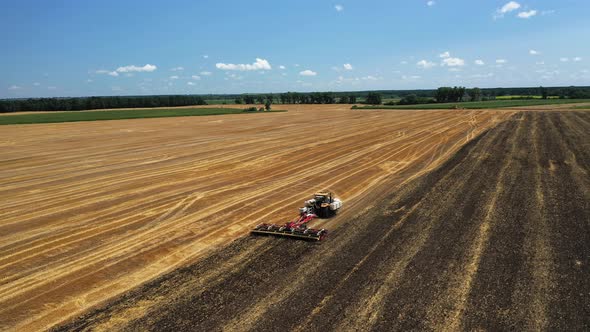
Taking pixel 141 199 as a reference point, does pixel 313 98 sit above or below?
above

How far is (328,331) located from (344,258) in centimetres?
325

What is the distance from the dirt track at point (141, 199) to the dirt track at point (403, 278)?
3.68ft

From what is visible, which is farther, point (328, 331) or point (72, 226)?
point (72, 226)

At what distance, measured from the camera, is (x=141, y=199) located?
16859 millimetres

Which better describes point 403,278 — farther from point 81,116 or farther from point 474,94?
point 474,94

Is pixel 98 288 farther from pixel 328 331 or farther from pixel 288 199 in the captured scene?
pixel 288 199

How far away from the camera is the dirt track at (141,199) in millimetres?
9503

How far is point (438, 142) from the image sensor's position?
110ft

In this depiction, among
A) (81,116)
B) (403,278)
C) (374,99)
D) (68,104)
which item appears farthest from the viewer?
(374,99)

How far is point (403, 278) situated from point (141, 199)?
1272 centimetres

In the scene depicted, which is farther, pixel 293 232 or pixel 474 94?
pixel 474 94

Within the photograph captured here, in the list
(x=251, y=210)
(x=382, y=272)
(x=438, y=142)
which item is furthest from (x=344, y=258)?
(x=438, y=142)

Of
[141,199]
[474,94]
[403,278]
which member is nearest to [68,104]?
[141,199]

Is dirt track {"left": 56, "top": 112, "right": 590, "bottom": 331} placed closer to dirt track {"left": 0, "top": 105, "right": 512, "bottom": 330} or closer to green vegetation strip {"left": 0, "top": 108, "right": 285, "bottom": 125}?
dirt track {"left": 0, "top": 105, "right": 512, "bottom": 330}
